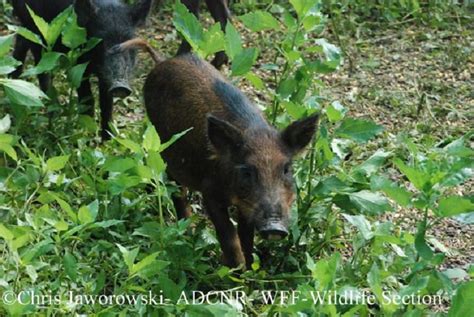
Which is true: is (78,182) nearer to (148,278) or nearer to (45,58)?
(45,58)

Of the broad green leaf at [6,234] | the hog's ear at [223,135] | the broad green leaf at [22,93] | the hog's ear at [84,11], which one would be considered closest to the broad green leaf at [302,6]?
the hog's ear at [223,135]

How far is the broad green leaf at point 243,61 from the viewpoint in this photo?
5.32 m

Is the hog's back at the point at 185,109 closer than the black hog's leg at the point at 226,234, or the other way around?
the black hog's leg at the point at 226,234

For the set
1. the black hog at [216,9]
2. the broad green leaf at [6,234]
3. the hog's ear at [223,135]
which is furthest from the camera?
the black hog at [216,9]

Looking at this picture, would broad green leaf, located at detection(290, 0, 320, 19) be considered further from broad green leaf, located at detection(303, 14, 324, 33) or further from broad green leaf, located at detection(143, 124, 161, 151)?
broad green leaf, located at detection(143, 124, 161, 151)

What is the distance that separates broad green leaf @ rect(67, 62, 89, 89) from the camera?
19.7 ft

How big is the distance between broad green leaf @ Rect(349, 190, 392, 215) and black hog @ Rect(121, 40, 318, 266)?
32 cm

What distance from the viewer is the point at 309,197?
519cm

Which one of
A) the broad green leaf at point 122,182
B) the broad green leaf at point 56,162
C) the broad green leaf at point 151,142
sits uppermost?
the broad green leaf at point 151,142

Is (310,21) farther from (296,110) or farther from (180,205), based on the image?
(180,205)

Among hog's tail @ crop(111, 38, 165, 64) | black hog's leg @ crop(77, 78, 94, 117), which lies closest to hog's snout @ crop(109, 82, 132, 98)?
black hog's leg @ crop(77, 78, 94, 117)

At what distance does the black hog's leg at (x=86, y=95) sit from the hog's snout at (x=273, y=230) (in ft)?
7.20

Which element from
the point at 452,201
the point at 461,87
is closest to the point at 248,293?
the point at 452,201

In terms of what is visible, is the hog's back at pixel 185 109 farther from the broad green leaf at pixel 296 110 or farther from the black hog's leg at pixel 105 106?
the black hog's leg at pixel 105 106
